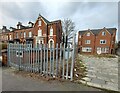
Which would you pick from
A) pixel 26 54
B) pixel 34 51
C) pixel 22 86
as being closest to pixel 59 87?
pixel 22 86

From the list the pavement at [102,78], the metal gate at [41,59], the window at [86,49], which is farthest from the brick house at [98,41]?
the metal gate at [41,59]

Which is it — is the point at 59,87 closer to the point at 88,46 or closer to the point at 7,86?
the point at 7,86

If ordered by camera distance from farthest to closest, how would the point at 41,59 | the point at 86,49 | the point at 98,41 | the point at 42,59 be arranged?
the point at 86,49 → the point at 98,41 → the point at 42,59 → the point at 41,59

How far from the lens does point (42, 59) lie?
579 centimetres

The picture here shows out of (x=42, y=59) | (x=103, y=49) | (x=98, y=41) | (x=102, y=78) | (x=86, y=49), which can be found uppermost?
(x=98, y=41)

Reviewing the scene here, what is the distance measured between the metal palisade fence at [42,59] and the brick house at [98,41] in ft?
104

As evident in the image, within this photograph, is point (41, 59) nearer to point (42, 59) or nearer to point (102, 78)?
point (42, 59)

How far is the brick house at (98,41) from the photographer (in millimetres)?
33606

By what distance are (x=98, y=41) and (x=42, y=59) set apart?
33517 millimetres

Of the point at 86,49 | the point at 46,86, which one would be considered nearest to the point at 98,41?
the point at 86,49

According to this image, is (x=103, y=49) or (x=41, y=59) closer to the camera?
(x=41, y=59)

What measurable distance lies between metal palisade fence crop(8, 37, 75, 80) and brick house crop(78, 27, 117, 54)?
3178 cm

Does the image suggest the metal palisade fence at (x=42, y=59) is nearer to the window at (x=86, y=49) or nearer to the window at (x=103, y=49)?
the window at (x=103, y=49)

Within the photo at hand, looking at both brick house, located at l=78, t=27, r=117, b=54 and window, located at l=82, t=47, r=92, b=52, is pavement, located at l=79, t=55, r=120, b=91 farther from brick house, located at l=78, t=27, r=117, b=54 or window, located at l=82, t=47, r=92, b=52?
window, located at l=82, t=47, r=92, b=52
